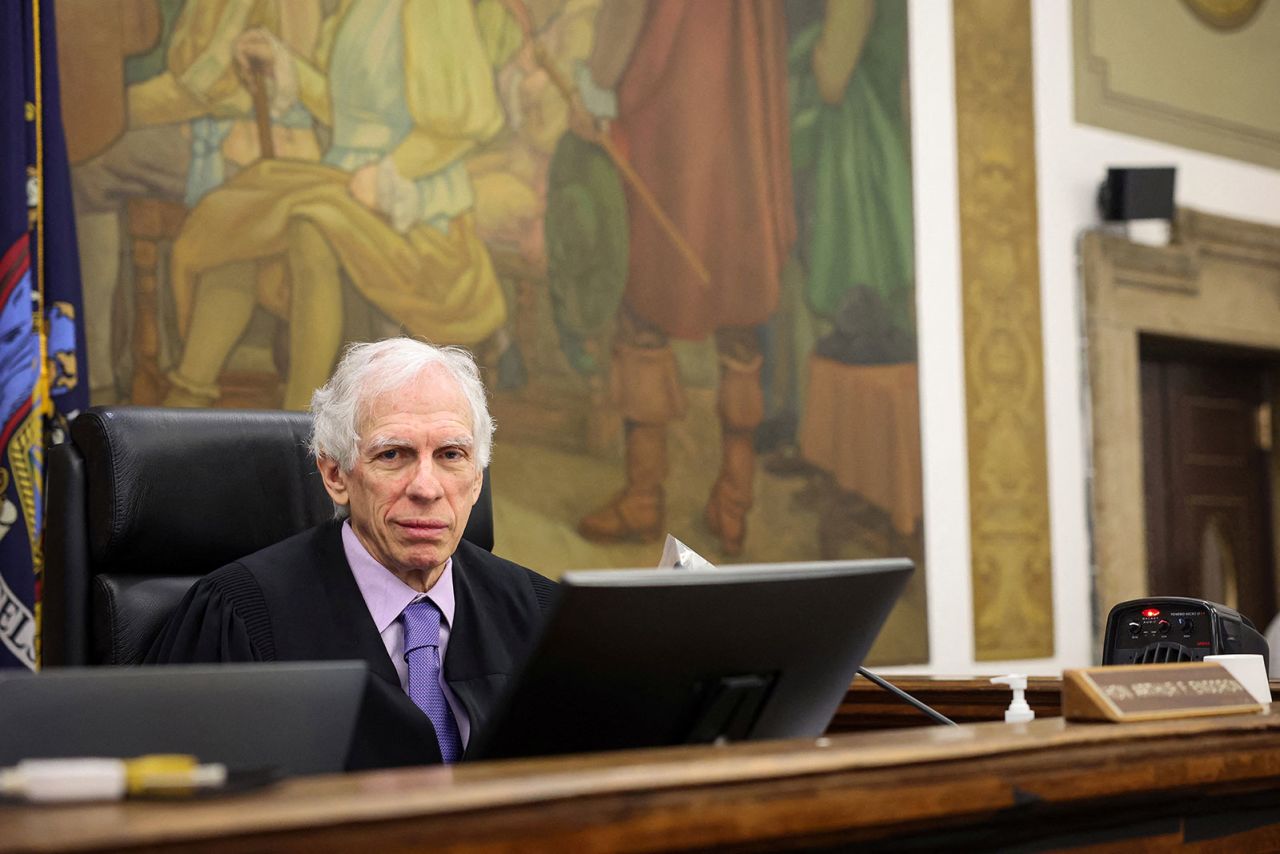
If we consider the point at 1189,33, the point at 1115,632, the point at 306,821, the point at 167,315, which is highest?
the point at 1189,33

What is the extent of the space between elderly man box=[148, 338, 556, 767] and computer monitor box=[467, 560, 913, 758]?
735 mm

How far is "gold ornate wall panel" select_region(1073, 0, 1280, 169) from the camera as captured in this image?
7344mm

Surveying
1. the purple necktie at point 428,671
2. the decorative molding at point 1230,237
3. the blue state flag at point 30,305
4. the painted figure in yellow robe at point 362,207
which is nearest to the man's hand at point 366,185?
the painted figure in yellow robe at point 362,207

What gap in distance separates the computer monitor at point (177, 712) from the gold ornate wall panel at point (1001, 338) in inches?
222

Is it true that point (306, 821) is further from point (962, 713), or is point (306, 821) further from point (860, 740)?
point (962, 713)

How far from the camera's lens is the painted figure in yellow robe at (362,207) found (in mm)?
4871

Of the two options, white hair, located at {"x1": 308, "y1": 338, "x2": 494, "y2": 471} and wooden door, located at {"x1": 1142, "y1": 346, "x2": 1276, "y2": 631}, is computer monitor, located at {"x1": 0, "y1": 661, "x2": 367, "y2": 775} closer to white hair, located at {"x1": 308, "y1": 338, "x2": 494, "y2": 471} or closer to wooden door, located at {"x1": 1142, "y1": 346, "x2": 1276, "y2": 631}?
white hair, located at {"x1": 308, "y1": 338, "x2": 494, "y2": 471}

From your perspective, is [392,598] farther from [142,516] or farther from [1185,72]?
[1185,72]

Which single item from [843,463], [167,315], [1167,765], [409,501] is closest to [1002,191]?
[843,463]

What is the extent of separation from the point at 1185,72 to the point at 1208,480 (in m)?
2.11

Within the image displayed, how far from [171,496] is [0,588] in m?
1.54

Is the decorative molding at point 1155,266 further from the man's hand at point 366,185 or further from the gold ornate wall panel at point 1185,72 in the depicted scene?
the man's hand at point 366,185

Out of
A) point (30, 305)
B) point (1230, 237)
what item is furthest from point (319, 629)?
point (1230, 237)

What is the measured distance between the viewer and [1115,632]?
259cm
